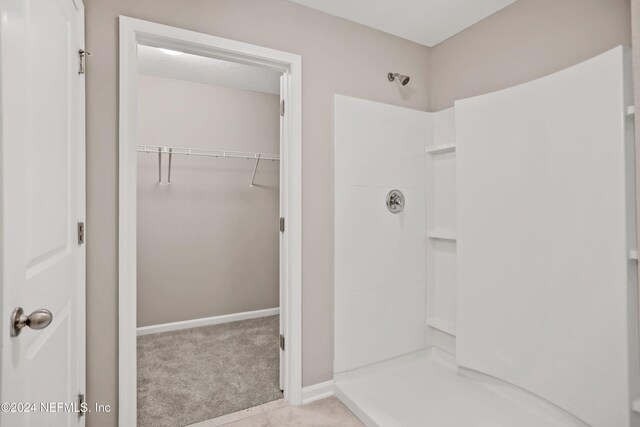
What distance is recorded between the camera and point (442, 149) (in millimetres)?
2406

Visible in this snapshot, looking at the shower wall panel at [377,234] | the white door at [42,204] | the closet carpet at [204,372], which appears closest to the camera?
the white door at [42,204]

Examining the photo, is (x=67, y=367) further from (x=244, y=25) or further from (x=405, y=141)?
(x=405, y=141)

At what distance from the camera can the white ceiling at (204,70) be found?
9.19ft

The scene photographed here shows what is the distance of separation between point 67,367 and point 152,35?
154 cm

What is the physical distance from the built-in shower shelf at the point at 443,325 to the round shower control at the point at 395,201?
90cm

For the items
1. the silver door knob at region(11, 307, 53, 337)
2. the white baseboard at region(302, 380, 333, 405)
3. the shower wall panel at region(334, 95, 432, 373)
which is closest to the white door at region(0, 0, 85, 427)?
the silver door knob at region(11, 307, 53, 337)

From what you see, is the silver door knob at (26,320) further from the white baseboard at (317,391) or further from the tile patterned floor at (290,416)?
the white baseboard at (317,391)

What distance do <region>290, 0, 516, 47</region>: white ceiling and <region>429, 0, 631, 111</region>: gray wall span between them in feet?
0.30

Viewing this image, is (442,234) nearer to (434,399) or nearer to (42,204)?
(434,399)

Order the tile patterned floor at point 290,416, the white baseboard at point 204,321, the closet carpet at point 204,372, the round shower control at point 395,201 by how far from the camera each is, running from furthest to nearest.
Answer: the white baseboard at point 204,321, the round shower control at point 395,201, the closet carpet at point 204,372, the tile patterned floor at point 290,416

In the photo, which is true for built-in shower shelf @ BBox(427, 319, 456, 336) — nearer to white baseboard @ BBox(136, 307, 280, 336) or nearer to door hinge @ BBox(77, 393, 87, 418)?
white baseboard @ BBox(136, 307, 280, 336)

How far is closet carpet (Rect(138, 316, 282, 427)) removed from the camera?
1.95 metres

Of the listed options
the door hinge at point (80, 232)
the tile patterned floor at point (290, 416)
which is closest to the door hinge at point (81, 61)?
the door hinge at point (80, 232)

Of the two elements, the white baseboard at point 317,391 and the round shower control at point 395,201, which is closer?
the white baseboard at point 317,391
